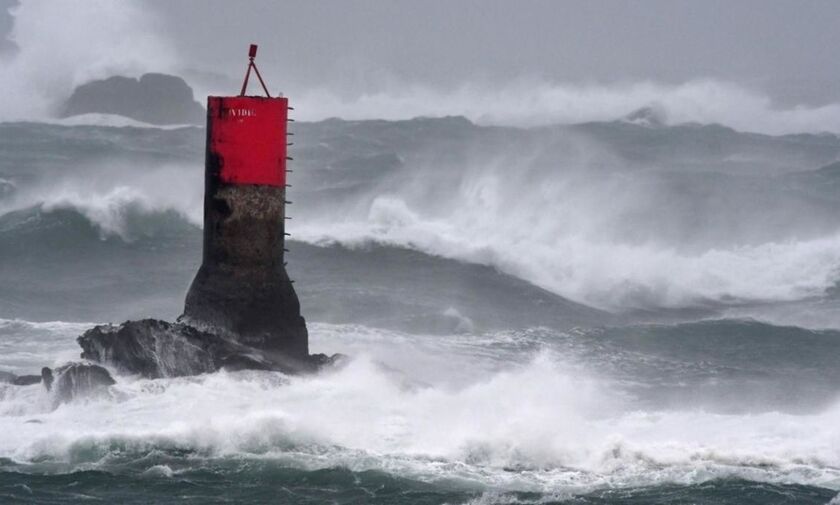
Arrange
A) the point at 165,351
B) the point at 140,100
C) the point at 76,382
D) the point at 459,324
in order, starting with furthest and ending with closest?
the point at 140,100 < the point at 459,324 < the point at 165,351 < the point at 76,382

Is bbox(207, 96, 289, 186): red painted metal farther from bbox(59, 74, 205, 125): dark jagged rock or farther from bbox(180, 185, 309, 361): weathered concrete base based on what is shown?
bbox(59, 74, 205, 125): dark jagged rock

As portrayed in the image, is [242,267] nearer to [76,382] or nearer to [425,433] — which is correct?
[76,382]

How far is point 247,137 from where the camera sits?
15.3 metres

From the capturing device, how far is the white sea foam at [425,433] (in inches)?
509

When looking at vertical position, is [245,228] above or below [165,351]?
above

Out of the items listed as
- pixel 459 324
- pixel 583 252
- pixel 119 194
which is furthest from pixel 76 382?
pixel 583 252

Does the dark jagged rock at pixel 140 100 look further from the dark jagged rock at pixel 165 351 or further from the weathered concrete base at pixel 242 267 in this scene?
the dark jagged rock at pixel 165 351

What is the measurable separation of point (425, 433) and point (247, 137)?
369 centimetres

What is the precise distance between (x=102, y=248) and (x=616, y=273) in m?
8.85

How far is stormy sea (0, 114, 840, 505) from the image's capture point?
1284cm

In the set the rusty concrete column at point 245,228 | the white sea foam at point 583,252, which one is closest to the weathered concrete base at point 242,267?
the rusty concrete column at point 245,228

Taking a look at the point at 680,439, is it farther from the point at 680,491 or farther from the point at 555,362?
the point at 555,362

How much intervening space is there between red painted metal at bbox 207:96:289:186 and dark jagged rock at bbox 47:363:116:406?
7.77 ft

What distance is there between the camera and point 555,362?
747 inches
